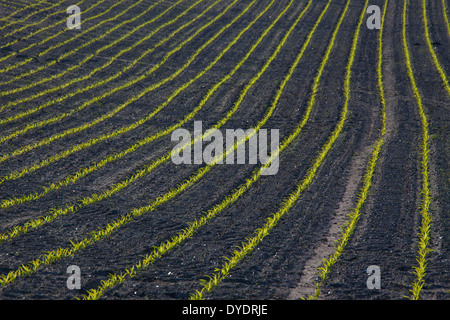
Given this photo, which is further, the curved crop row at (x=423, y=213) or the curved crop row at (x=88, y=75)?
the curved crop row at (x=88, y=75)

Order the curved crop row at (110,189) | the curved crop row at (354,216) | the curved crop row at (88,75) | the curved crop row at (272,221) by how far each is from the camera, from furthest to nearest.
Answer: the curved crop row at (88,75), the curved crop row at (110,189), the curved crop row at (354,216), the curved crop row at (272,221)

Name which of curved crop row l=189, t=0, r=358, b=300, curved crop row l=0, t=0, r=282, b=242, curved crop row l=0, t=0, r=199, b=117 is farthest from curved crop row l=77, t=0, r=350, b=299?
curved crop row l=0, t=0, r=199, b=117

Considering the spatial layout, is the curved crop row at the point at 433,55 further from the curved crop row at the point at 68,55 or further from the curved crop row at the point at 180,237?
the curved crop row at the point at 68,55

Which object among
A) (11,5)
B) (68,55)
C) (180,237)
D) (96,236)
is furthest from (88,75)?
(180,237)

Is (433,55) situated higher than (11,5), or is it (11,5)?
(11,5)

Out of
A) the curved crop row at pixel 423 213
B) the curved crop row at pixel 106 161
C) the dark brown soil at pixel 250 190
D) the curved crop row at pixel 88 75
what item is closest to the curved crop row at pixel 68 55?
the curved crop row at pixel 88 75

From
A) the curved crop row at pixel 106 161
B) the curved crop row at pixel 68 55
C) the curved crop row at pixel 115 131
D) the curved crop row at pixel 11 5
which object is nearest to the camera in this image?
the curved crop row at pixel 106 161

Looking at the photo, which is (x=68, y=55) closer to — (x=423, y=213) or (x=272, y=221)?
(x=272, y=221)

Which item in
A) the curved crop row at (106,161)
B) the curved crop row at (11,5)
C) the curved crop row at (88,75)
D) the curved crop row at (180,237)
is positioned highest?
the curved crop row at (11,5)

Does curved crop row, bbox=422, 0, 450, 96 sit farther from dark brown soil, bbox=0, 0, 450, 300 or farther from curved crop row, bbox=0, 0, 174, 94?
curved crop row, bbox=0, 0, 174, 94

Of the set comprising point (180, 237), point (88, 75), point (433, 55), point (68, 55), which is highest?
point (68, 55)

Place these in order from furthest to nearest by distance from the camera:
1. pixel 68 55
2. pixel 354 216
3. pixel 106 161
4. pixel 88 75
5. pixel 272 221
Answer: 1. pixel 68 55
2. pixel 88 75
3. pixel 106 161
4. pixel 354 216
5. pixel 272 221

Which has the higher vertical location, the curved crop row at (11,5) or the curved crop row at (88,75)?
the curved crop row at (11,5)
